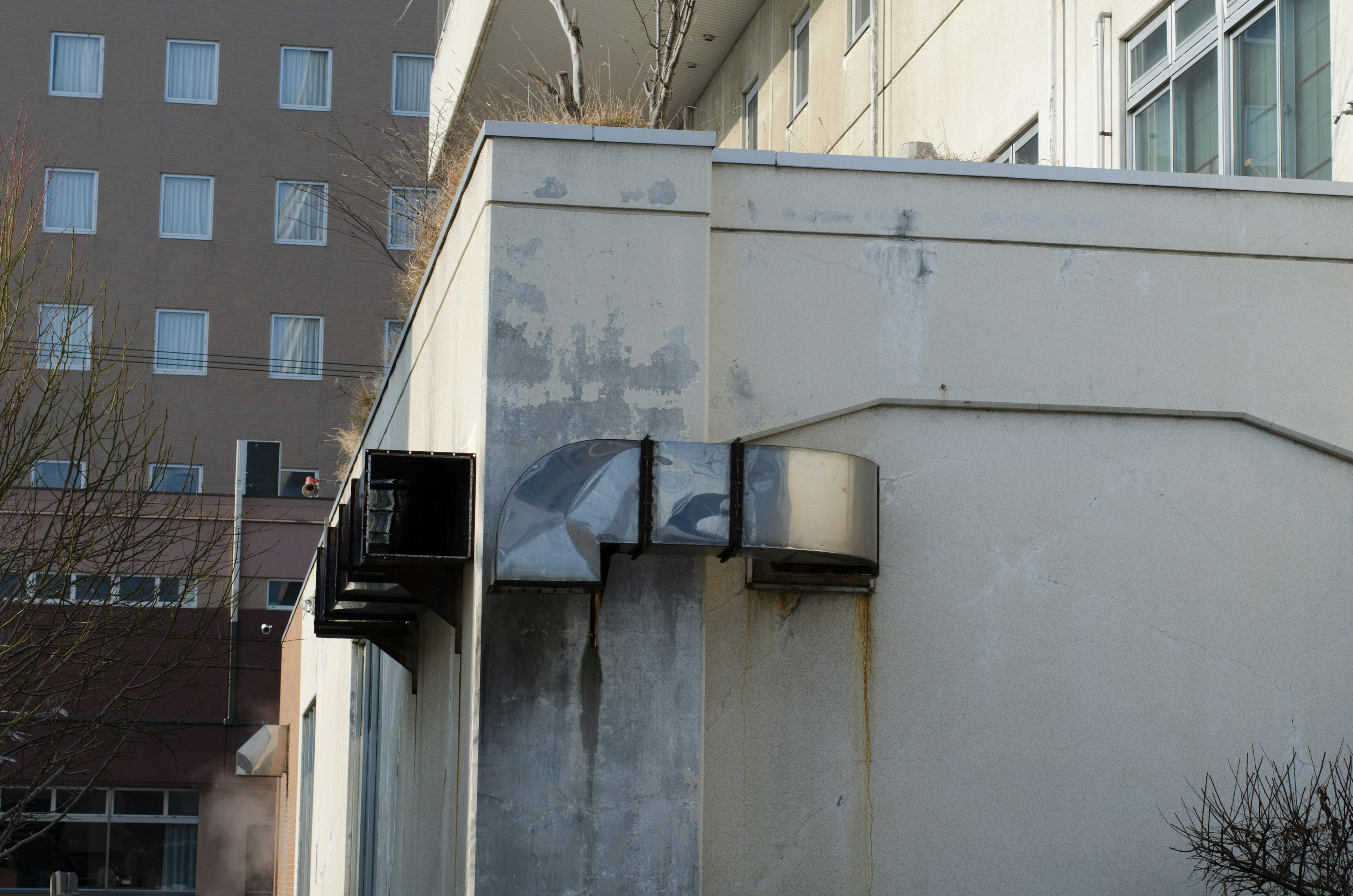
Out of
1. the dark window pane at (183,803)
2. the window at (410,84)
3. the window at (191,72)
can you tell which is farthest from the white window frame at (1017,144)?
the window at (191,72)

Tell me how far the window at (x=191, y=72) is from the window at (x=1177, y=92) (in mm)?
30682

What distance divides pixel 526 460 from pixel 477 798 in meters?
1.46

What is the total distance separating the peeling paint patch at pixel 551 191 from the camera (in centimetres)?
699

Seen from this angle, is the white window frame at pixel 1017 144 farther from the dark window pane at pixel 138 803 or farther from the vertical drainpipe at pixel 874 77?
the dark window pane at pixel 138 803

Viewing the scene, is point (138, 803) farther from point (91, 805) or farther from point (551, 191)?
point (551, 191)

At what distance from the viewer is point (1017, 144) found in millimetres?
13945

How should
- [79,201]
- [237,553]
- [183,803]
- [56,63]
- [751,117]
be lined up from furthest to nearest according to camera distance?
[56,63], [79,201], [183,803], [237,553], [751,117]

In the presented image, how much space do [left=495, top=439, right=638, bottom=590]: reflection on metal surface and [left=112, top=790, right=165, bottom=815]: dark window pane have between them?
28860 millimetres

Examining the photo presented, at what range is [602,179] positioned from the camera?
23.0 ft

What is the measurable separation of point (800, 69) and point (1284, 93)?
405 inches

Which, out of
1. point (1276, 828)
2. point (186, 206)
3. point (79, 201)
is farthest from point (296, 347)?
point (1276, 828)

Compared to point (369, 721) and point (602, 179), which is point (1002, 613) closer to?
point (602, 179)

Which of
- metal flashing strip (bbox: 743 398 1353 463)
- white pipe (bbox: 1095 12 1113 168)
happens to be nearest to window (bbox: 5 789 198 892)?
white pipe (bbox: 1095 12 1113 168)

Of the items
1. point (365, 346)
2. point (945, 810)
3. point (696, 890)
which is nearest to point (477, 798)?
point (696, 890)
